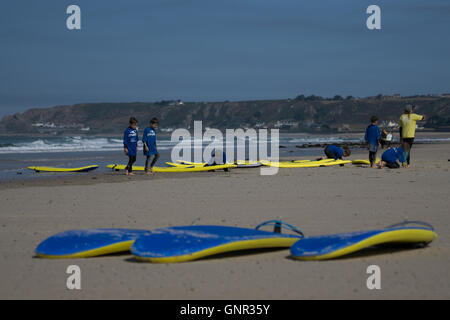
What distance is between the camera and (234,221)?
696 cm

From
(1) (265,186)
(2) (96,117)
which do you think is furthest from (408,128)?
(2) (96,117)

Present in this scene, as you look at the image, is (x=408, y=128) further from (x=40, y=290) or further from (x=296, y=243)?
(x=40, y=290)

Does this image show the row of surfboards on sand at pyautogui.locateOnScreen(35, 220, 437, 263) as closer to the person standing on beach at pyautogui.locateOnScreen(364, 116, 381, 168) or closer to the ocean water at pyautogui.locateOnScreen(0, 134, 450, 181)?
the person standing on beach at pyautogui.locateOnScreen(364, 116, 381, 168)

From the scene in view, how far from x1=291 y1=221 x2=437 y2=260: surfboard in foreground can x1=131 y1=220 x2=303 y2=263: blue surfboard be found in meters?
0.29

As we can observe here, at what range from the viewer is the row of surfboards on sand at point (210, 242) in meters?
Result: 4.79

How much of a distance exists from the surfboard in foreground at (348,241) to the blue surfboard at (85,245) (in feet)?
5.11

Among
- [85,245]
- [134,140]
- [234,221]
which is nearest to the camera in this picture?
[85,245]

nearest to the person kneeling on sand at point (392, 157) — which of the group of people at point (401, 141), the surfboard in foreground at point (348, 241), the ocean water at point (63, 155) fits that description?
the group of people at point (401, 141)

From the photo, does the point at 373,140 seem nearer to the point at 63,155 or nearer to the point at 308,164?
the point at 308,164

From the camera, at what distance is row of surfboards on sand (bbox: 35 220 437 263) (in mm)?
4785

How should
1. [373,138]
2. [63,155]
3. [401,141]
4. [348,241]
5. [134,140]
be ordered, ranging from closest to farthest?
[348,241] → [134,140] → [401,141] → [373,138] → [63,155]

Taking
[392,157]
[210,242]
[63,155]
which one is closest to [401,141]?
[392,157]

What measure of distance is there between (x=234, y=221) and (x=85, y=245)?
2330mm

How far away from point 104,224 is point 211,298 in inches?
131
